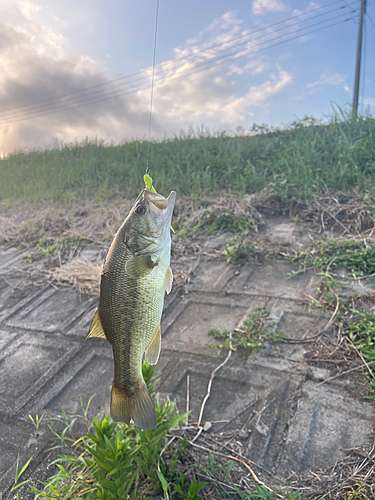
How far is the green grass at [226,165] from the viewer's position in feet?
16.0

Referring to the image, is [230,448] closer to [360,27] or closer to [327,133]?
[327,133]

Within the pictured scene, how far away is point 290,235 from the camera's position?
4164 millimetres

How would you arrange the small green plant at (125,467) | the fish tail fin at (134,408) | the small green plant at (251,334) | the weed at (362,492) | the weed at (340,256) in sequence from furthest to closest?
the weed at (340,256), the small green plant at (251,334), the weed at (362,492), the small green plant at (125,467), the fish tail fin at (134,408)

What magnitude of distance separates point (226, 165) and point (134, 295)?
5.19m

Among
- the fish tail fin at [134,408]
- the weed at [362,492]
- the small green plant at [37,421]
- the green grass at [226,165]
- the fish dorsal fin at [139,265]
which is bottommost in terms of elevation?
the small green plant at [37,421]

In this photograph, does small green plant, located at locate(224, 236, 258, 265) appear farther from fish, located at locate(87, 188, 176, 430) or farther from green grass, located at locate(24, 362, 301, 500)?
fish, located at locate(87, 188, 176, 430)

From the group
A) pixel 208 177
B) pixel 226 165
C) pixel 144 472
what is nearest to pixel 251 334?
pixel 144 472

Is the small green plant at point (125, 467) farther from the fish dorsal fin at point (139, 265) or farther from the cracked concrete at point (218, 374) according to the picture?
the fish dorsal fin at point (139, 265)

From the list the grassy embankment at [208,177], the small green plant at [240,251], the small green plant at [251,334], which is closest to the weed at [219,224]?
the small green plant at [240,251]

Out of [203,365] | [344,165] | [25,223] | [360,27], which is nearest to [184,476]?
[203,365]

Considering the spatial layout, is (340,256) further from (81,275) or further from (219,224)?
(81,275)

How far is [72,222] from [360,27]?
745 cm

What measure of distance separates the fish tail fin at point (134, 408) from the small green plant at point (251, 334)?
1795 millimetres

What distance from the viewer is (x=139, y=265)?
31.7 inches
